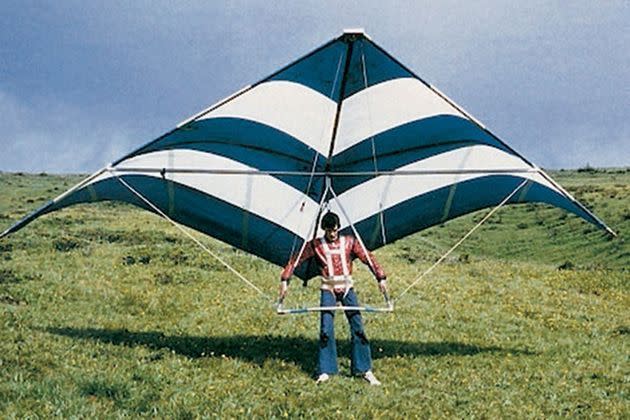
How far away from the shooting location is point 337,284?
462 inches

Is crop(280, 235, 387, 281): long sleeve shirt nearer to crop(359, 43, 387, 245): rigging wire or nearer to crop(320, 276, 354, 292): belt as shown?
crop(320, 276, 354, 292): belt

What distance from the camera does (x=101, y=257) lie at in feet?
80.3

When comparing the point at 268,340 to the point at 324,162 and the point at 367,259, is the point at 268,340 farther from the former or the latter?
the point at 324,162

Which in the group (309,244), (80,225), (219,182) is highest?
(219,182)

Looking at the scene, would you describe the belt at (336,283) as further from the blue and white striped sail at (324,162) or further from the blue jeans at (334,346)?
the blue and white striped sail at (324,162)

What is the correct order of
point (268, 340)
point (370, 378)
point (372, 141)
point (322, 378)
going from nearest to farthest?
point (322, 378)
point (370, 378)
point (372, 141)
point (268, 340)

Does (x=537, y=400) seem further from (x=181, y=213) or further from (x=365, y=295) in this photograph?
(x=365, y=295)

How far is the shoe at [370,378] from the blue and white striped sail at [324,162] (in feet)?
10.7

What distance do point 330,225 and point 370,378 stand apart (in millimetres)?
2516

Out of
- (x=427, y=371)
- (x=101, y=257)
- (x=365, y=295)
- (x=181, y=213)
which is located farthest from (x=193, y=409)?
(x=101, y=257)

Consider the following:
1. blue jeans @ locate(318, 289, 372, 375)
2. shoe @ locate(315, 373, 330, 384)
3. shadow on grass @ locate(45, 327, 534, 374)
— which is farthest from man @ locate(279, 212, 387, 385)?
shadow on grass @ locate(45, 327, 534, 374)

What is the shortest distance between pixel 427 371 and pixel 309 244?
9.62 feet

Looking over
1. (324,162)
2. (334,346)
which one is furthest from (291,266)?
(324,162)

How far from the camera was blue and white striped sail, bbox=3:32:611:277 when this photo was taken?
1146 centimetres
